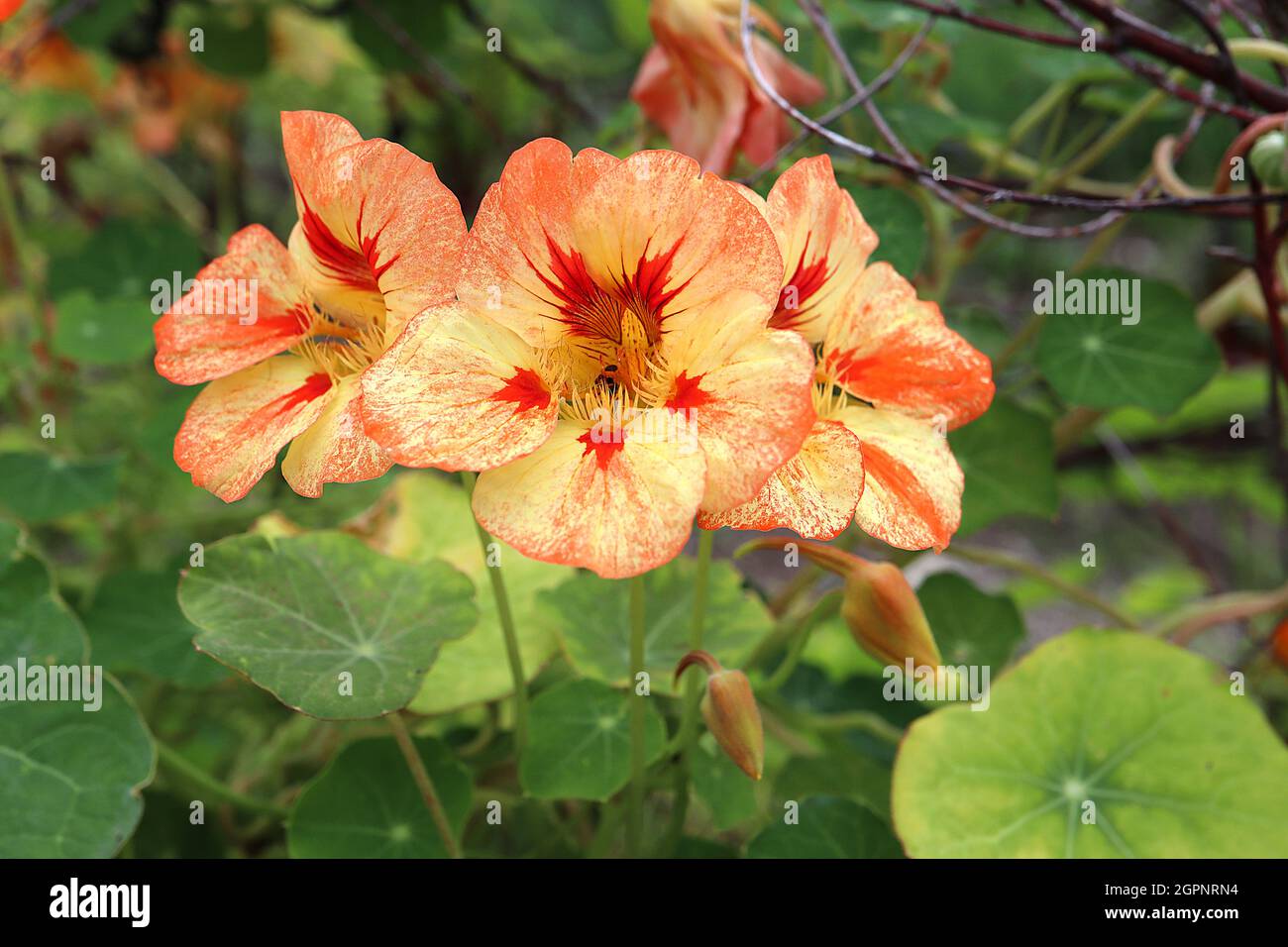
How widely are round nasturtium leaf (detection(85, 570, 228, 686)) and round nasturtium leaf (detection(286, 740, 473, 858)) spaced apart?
17cm

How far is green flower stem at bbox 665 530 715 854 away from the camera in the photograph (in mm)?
585

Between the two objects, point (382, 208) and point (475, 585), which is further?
point (475, 585)

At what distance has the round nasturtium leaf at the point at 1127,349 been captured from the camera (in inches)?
32.3

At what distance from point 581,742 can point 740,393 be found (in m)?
0.30

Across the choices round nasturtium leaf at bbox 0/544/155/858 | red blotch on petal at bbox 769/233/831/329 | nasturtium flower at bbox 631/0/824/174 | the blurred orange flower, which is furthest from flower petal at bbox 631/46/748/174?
the blurred orange flower

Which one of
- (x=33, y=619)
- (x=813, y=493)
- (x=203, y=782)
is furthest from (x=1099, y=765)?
(x=33, y=619)

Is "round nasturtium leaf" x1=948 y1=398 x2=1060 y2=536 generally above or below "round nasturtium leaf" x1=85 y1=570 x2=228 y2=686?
above

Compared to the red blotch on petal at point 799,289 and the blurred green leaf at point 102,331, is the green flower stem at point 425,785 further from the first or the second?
the blurred green leaf at point 102,331

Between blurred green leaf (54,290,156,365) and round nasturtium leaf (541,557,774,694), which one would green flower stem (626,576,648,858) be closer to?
round nasturtium leaf (541,557,774,694)

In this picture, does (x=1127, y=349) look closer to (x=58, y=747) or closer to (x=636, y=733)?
(x=636, y=733)

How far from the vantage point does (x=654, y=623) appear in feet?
2.58
